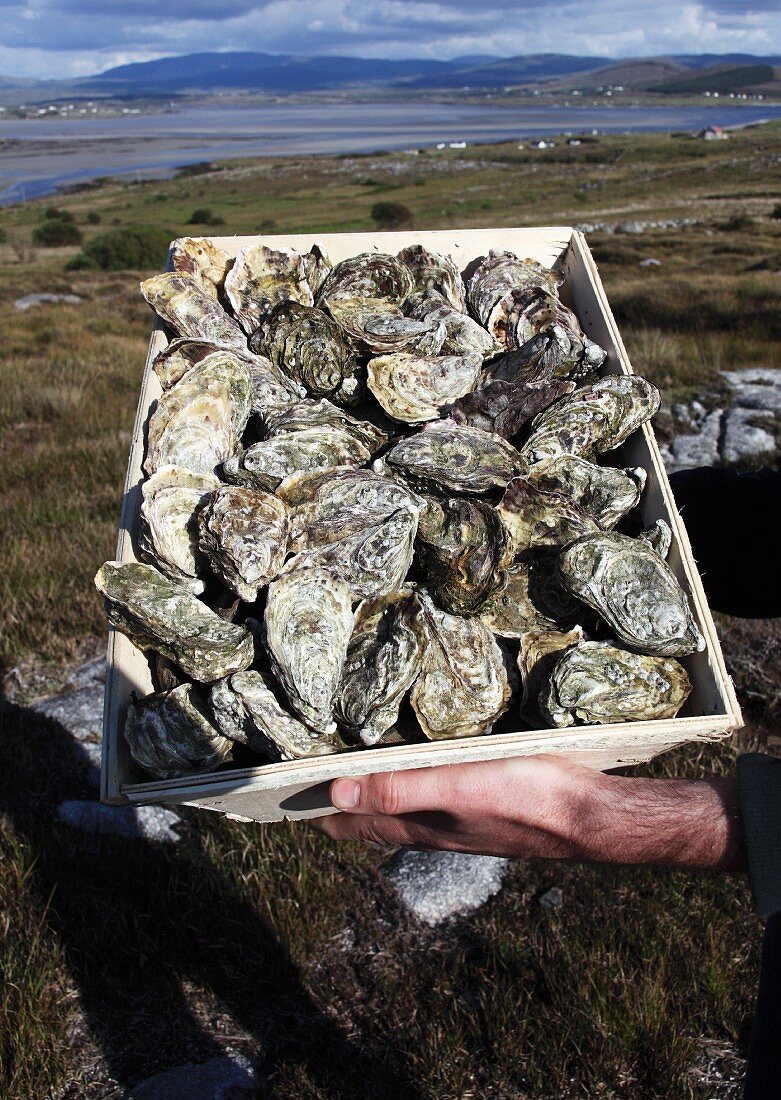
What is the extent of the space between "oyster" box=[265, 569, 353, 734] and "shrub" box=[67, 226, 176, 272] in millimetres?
39706

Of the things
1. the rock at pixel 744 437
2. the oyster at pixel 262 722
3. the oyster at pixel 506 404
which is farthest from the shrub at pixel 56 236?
the oyster at pixel 262 722

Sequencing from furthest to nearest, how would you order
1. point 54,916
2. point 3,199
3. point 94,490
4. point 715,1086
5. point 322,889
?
point 3,199 → point 94,490 → point 322,889 → point 54,916 → point 715,1086

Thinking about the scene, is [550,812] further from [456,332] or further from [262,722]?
[456,332]

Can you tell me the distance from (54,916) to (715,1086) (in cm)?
249

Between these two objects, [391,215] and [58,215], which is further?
[58,215]

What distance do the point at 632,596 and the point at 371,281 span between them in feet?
4.86

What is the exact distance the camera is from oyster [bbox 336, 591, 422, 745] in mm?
1751

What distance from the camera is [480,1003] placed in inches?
108

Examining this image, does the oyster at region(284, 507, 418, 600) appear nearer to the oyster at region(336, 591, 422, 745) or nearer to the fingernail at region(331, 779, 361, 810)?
the oyster at region(336, 591, 422, 745)

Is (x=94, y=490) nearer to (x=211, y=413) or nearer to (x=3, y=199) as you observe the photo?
(x=211, y=413)

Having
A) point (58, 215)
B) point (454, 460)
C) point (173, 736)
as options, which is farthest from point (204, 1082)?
point (58, 215)

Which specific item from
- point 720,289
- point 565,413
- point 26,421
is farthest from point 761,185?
point 565,413

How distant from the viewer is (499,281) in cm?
272

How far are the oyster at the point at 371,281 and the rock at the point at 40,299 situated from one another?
883 inches
